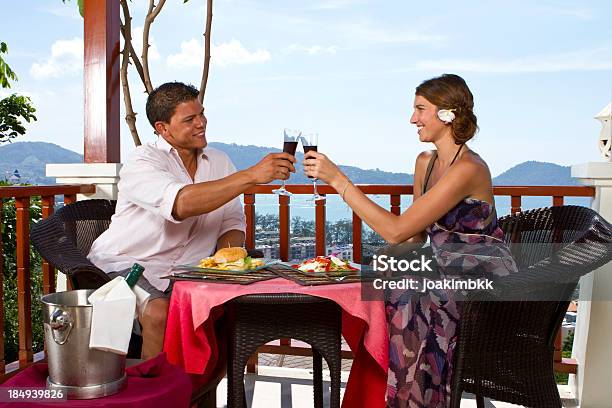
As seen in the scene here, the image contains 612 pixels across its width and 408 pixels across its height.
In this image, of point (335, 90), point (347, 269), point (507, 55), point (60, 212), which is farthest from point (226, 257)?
point (507, 55)

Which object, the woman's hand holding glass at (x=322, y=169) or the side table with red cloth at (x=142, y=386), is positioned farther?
the woman's hand holding glass at (x=322, y=169)

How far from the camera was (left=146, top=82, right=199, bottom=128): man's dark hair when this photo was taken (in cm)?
287

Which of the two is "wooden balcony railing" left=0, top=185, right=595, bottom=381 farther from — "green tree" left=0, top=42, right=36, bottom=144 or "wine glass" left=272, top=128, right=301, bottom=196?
"green tree" left=0, top=42, right=36, bottom=144

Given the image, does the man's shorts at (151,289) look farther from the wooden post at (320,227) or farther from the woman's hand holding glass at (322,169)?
the wooden post at (320,227)

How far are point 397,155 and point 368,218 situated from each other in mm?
19456

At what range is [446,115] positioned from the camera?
264 cm

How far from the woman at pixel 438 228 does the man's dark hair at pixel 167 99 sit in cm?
67

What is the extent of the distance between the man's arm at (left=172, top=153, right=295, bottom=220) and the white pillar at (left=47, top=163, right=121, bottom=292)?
1249 mm

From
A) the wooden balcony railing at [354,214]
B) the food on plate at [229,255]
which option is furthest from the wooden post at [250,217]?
the food on plate at [229,255]

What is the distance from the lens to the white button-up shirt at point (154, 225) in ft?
9.12

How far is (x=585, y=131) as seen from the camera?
2598cm

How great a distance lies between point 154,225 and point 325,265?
2.75 ft

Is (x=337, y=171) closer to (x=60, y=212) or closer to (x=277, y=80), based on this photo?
(x=60, y=212)

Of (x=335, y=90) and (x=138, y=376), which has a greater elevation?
(x=335, y=90)
